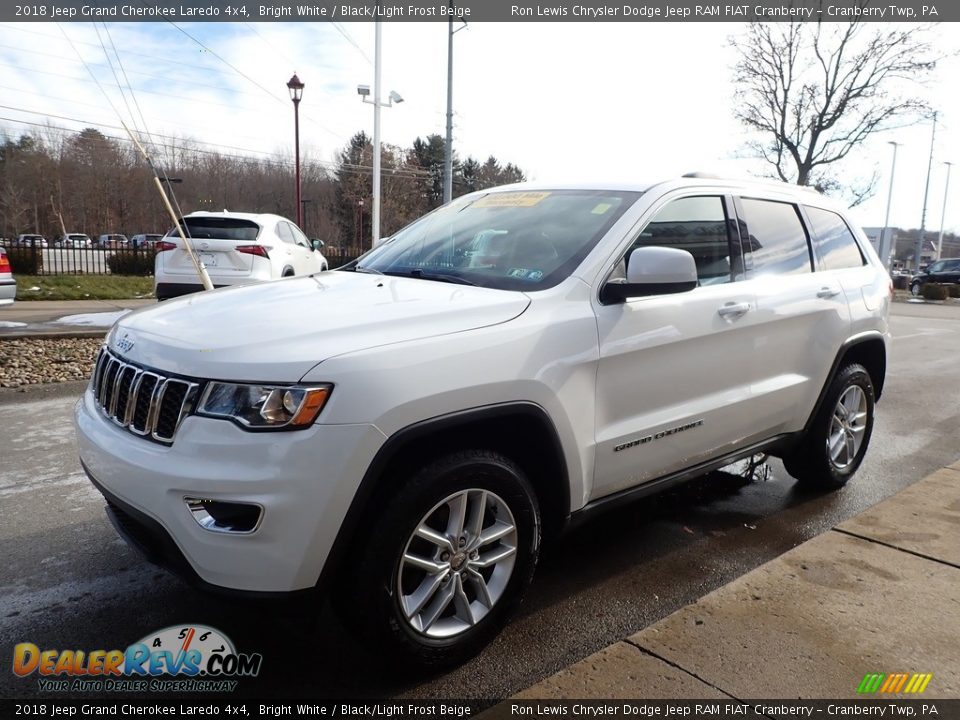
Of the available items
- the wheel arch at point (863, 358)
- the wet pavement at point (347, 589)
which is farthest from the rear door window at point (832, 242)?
the wet pavement at point (347, 589)

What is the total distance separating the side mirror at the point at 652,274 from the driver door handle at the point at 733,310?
0.50 meters

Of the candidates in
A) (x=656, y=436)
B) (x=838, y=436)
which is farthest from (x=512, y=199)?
(x=838, y=436)

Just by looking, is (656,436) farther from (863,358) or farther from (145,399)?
(863,358)

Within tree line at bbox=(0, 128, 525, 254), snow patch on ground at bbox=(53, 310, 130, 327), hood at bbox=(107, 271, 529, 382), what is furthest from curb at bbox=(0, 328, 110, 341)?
tree line at bbox=(0, 128, 525, 254)

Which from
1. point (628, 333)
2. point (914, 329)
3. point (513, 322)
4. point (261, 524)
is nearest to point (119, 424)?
point (261, 524)

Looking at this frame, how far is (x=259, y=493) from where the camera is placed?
2.09 metres

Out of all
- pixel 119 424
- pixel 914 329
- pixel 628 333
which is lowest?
pixel 914 329

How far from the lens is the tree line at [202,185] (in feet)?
205

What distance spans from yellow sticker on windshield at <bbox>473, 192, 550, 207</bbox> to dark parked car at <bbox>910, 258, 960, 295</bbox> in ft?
116

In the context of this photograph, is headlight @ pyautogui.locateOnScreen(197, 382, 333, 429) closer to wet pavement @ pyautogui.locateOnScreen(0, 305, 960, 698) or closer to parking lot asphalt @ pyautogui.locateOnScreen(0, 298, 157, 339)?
Answer: wet pavement @ pyautogui.locateOnScreen(0, 305, 960, 698)

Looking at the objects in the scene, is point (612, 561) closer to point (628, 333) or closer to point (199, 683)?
point (628, 333)

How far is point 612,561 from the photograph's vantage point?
3.55 m

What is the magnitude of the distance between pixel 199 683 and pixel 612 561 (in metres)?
1.94

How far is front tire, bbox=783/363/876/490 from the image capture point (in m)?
4.29
